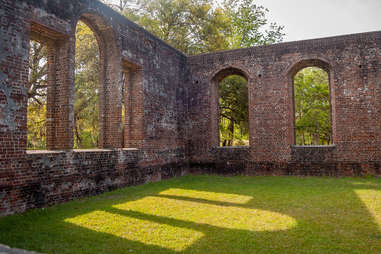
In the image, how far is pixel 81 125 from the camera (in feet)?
51.7

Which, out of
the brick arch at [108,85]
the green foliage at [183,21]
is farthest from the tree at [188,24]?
the brick arch at [108,85]

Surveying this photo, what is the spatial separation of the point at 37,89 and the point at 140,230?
12.5 metres

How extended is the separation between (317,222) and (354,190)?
11.8 feet

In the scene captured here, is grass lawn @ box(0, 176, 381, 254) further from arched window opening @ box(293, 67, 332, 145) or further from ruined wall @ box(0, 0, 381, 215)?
arched window opening @ box(293, 67, 332, 145)

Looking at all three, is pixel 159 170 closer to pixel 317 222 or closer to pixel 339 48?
pixel 317 222

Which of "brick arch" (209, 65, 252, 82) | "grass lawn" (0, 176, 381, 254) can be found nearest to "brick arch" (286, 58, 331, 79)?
"brick arch" (209, 65, 252, 82)

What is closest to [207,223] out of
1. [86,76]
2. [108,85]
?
[108,85]

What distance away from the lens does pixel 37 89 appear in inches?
573

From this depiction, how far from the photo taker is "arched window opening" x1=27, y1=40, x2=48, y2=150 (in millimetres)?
14139

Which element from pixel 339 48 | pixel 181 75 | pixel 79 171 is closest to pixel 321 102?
pixel 339 48

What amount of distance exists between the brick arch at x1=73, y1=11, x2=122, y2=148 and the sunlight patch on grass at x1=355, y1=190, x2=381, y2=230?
604 centimetres

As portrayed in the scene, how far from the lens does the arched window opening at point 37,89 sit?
46.4 feet

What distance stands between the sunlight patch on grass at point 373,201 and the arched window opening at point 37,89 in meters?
13.2

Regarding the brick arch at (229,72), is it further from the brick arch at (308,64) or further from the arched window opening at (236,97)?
the arched window opening at (236,97)
